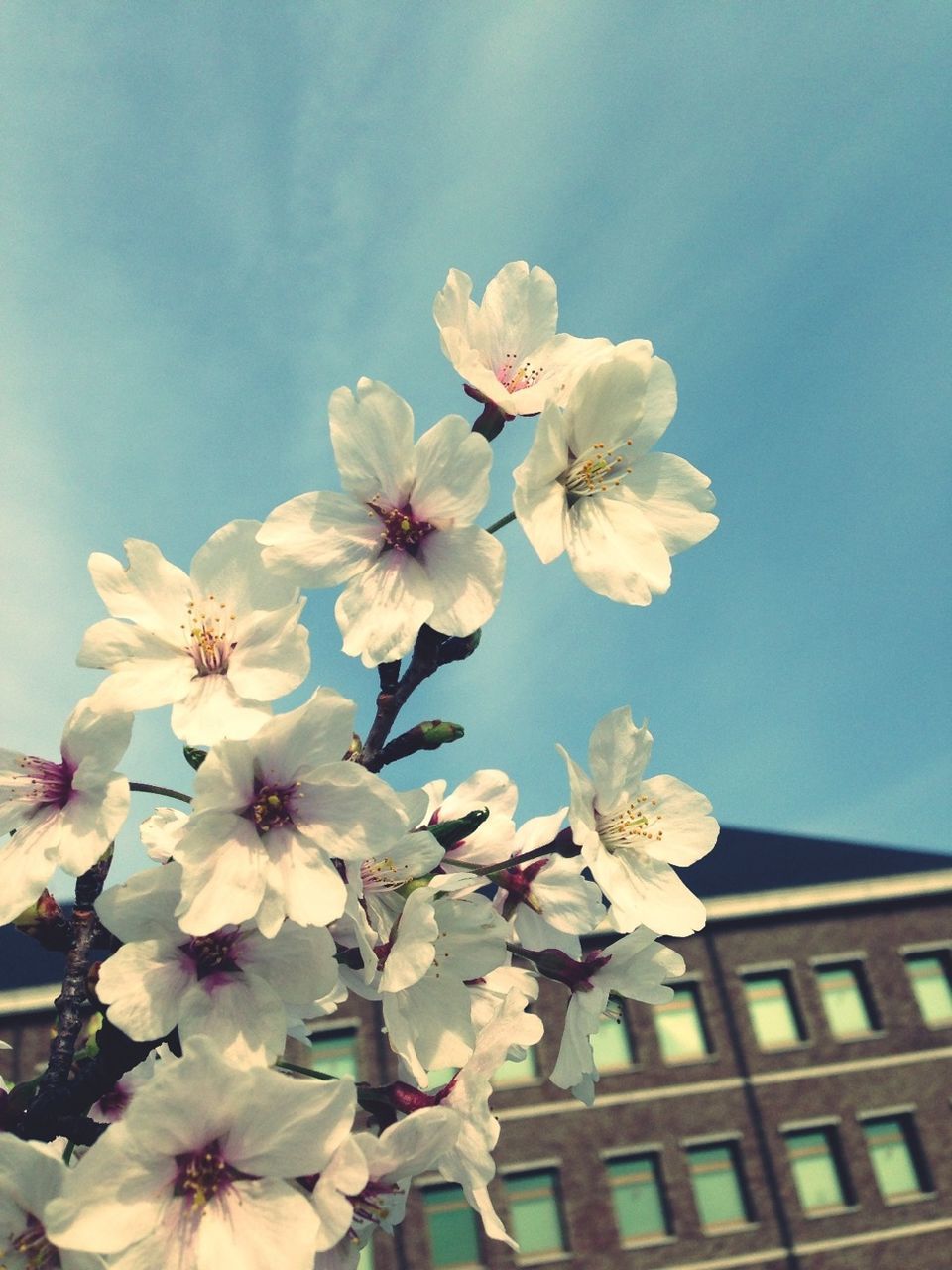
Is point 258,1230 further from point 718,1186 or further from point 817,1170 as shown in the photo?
point 817,1170

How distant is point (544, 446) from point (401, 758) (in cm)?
67

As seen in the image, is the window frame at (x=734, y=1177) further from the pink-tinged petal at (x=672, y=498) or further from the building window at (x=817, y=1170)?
the pink-tinged petal at (x=672, y=498)

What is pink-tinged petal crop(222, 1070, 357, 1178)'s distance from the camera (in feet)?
4.19

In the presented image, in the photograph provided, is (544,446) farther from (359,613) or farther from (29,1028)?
(29,1028)

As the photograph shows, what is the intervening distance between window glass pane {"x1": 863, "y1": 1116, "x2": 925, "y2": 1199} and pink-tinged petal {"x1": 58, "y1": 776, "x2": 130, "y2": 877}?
2254cm

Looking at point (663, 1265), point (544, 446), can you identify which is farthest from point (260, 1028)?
point (663, 1265)

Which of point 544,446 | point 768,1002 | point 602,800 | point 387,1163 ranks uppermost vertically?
point 768,1002

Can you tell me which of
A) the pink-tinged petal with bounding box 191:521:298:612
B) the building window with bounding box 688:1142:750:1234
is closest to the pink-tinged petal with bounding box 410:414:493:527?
the pink-tinged petal with bounding box 191:521:298:612

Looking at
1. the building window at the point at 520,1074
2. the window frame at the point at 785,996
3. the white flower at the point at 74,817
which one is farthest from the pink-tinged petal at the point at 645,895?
the window frame at the point at 785,996

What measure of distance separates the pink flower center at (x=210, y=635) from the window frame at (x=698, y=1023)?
66.1 feet

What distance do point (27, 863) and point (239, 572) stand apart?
554mm

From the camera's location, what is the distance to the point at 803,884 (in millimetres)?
Answer: 22141

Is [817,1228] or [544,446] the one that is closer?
[544,446]

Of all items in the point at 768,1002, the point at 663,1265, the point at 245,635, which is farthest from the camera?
the point at 768,1002
